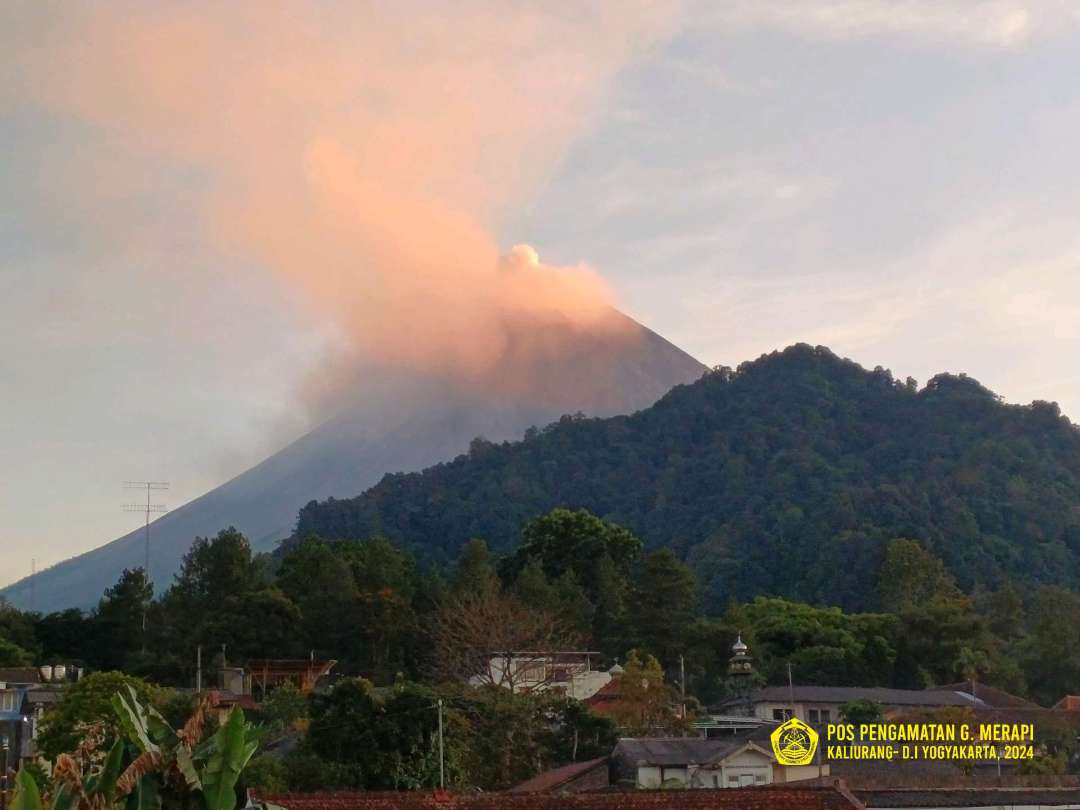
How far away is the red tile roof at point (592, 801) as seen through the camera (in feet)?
83.8

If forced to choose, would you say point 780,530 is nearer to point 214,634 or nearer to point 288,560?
point 288,560

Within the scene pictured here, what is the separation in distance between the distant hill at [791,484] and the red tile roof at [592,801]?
70.0 meters

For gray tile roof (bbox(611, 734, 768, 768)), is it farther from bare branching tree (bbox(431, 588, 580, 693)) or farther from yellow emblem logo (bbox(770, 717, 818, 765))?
Result: bare branching tree (bbox(431, 588, 580, 693))

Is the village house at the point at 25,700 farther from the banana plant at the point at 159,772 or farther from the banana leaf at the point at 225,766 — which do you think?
the banana leaf at the point at 225,766

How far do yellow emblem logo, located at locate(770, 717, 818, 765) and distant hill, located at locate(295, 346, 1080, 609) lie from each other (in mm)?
57977

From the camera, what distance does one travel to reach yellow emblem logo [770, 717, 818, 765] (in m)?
37.7

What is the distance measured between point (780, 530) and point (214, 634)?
5955 centimetres

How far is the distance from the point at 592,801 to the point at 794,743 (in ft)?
42.9

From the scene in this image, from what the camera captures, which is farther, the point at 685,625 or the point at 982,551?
the point at 982,551

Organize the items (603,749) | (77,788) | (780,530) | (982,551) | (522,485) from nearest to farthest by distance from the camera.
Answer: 1. (77,788)
2. (603,749)
3. (982,551)
4. (780,530)
5. (522,485)

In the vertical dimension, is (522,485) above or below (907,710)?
above

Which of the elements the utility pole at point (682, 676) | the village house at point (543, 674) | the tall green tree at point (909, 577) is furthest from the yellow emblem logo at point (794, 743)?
the tall green tree at point (909, 577)

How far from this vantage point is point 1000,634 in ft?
273

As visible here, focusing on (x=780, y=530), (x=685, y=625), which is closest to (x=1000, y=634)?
(x=685, y=625)
